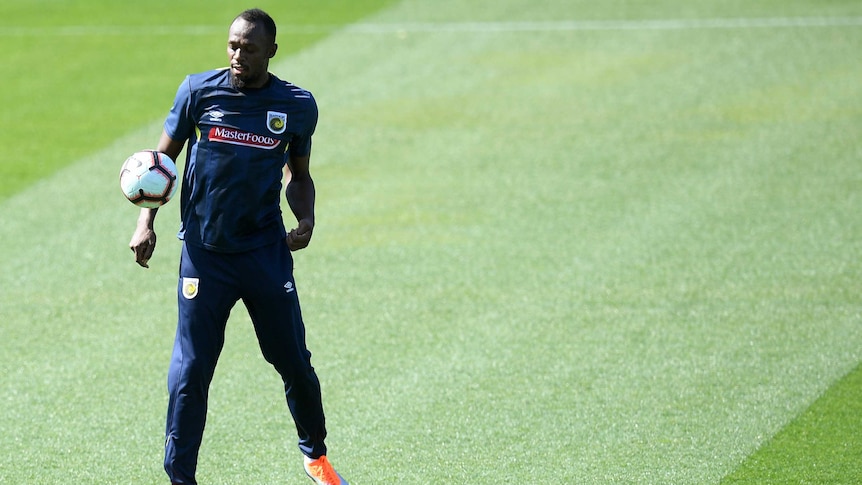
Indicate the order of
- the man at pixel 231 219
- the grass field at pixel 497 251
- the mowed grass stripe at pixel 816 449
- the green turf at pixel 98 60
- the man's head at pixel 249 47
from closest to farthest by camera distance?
the man's head at pixel 249 47, the man at pixel 231 219, the mowed grass stripe at pixel 816 449, the grass field at pixel 497 251, the green turf at pixel 98 60

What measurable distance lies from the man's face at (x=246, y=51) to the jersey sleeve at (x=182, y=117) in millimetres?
218

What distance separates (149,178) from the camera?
5.54 metres

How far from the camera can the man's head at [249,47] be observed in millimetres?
5340

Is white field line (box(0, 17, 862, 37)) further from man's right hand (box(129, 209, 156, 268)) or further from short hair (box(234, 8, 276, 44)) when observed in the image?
man's right hand (box(129, 209, 156, 268))

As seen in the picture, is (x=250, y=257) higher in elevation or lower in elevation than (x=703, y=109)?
higher

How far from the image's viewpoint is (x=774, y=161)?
11586 millimetres

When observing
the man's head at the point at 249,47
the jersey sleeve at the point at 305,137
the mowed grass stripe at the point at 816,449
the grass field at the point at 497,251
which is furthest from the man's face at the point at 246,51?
the mowed grass stripe at the point at 816,449

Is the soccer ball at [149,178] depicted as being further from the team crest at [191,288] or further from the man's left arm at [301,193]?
the man's left arm at [301,193]

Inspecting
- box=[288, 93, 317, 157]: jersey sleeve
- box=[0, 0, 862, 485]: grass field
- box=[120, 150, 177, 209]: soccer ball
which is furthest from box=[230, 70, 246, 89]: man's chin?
box=[0, 0, 862, 485]: grass field

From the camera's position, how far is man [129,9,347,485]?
214 inches

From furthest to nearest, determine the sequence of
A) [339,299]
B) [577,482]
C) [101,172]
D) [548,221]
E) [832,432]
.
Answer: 1. [101,172]
2. [548,221]
3. [339,299]
4. [832,432]
5. [577,482]

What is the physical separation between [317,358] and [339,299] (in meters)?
1.01

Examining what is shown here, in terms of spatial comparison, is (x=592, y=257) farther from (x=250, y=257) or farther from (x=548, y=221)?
(x=250, y=257)

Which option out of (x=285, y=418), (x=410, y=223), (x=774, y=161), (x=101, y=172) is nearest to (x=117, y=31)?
(x=101, y=172)
